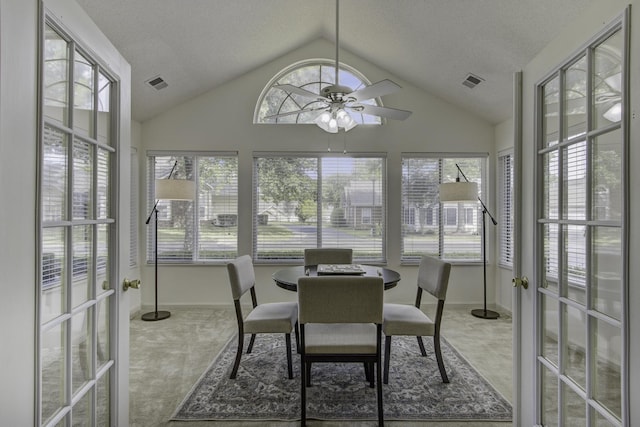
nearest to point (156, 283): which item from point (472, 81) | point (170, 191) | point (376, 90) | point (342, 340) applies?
point (170, 191)

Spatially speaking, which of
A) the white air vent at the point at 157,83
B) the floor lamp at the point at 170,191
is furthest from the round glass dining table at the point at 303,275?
the white air vent at the point at 157,83

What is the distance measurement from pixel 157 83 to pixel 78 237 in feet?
9.87

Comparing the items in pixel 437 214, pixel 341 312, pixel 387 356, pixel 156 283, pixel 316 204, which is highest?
pixel 316 204

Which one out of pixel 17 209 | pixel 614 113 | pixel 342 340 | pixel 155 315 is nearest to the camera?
pixel 17 209

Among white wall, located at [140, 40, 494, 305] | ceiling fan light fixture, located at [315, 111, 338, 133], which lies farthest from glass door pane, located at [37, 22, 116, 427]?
white wall, located at [140, 40, 494, 305]

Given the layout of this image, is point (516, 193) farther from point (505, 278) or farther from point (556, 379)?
point (505, 278)

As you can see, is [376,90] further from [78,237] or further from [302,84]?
[302,84]

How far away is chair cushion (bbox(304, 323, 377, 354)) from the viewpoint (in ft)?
6.85

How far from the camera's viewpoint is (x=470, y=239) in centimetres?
459

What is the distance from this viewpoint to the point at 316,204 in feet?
14.9

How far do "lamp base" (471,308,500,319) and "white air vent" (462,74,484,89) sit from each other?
2.66m

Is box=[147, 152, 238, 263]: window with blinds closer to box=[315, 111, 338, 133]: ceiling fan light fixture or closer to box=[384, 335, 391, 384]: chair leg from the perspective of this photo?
Answer: box=[315, 111, 338, 133]: ceiling fan light fixture

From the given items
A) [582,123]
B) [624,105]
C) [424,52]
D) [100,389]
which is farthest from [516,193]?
[424,52]

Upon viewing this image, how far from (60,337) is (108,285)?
339 mm
